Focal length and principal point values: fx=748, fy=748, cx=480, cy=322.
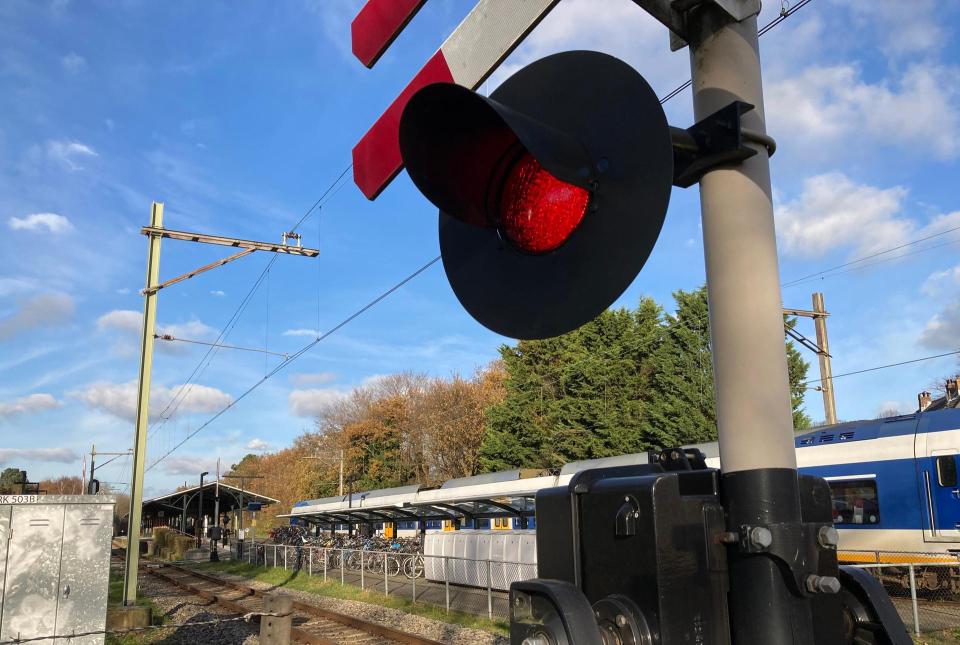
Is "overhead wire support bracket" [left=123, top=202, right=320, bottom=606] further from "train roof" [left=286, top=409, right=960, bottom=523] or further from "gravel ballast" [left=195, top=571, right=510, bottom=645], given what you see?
"train roof" [left=286, top=409, right=960, bottom=523]

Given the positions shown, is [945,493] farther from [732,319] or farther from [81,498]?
[732,319]

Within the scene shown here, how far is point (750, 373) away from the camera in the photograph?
1.57 metres

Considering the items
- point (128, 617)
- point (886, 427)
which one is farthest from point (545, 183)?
point (886, 427)

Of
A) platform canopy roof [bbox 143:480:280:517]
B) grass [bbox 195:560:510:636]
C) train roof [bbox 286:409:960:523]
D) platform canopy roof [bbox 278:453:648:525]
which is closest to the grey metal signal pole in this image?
train roof [bbox 286:409:960:523]

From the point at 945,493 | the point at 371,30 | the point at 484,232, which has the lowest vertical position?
the point at 945,493

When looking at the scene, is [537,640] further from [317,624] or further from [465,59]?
[317,624]

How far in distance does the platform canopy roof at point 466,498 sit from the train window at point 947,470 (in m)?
6.20

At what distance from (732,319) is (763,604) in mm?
576

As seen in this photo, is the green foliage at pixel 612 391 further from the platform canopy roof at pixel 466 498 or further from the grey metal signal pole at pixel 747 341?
the grey metal signal pole at pixel 747 341

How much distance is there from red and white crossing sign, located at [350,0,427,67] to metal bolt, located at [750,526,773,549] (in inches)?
69.0

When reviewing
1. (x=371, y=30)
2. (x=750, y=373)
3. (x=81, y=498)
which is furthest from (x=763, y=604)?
(x=81, y=498)

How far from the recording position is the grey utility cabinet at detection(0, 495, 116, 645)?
9.60 meters

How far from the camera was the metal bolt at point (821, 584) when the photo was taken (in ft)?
4.84

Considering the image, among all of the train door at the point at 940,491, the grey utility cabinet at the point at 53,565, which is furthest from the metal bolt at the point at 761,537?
the train door at the point at 940,491
